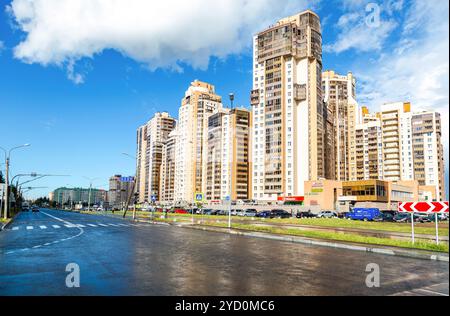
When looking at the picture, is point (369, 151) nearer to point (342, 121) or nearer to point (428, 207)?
point (342, 121)

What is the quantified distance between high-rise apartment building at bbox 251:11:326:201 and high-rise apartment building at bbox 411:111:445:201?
144 feet

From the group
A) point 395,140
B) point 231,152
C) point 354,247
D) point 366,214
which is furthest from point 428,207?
point 395,140

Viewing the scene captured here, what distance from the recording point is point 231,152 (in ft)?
454

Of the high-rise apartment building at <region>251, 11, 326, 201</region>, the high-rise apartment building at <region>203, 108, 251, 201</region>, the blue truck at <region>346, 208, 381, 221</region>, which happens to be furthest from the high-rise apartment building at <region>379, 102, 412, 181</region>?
the blue truck at <region>346, 208, 381, 221</region>

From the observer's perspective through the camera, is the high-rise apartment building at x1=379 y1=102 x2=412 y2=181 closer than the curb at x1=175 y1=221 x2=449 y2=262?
No

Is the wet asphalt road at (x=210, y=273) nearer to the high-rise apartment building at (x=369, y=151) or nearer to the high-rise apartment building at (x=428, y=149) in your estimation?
the high-rise apartment building at (x=428, y=149)

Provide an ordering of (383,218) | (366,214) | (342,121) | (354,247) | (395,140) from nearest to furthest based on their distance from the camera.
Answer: (354,247) < (383,218) < (366,214) < (395,140) < (342,121)

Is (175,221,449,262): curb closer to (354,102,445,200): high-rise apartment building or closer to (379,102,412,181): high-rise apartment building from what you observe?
(354,102,445,200): high-rise apartment building

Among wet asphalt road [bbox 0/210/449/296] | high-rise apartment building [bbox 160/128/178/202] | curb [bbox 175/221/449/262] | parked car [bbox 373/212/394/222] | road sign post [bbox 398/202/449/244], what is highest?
high-rise apartment building [bbox 160/128/178/202]

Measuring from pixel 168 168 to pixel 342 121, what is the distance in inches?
3540

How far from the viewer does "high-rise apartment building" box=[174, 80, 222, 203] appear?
6339 inches

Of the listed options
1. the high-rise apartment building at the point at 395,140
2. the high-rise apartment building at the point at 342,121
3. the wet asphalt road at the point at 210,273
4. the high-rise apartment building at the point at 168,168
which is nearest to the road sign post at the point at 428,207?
the wet asphalt road at the point at 210,273

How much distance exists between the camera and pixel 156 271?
418 inches
